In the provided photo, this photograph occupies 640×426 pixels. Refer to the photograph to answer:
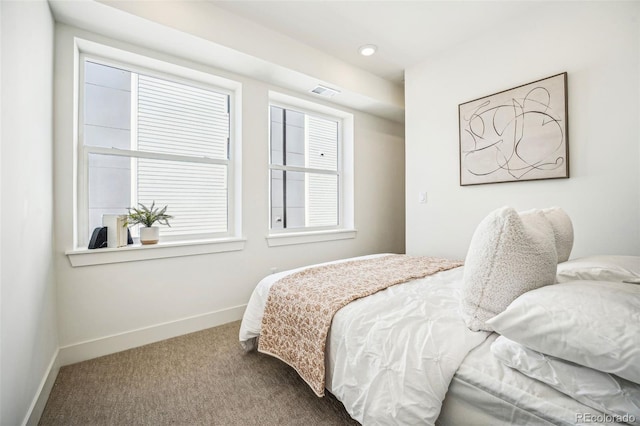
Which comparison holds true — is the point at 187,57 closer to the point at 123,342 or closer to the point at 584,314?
the point at 123,342

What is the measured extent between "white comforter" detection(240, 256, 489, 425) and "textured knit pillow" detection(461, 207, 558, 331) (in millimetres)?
116

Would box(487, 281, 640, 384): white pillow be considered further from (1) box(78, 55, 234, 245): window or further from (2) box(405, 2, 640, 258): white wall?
(1) box(78, 55, 234, 245): window

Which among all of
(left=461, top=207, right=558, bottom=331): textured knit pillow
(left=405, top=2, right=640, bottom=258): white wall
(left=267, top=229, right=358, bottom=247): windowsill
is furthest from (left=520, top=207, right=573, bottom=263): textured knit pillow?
(left=267, top=229, right=358, bottom=247): windowsill

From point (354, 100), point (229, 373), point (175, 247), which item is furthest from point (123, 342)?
point (354, 100)

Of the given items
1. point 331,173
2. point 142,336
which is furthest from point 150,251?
point 331,173

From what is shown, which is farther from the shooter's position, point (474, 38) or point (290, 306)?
point (474, 38)

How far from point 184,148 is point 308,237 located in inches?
62.2

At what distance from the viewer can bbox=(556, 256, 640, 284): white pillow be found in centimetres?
129

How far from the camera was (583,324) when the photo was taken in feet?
2.53

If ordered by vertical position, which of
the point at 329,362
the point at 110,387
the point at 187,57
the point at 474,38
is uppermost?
the point at 474,38

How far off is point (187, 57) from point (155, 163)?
966 millimetres

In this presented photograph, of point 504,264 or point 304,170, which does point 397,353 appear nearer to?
point 504,264

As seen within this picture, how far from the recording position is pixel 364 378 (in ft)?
3.68

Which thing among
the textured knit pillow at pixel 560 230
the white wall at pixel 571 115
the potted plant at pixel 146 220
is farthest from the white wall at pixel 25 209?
the white wall at pixel 571 115
